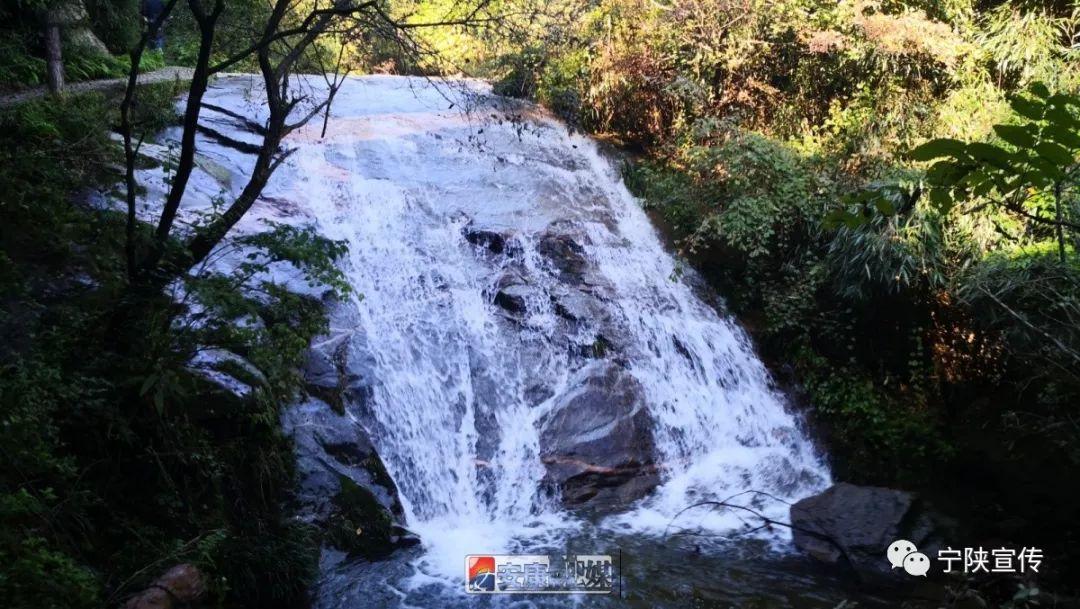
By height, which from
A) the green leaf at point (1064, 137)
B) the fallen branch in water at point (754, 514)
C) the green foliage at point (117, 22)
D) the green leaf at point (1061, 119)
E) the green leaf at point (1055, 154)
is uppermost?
the green foliage at point (117, 22)

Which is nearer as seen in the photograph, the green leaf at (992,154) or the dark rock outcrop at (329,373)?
the green leaf at (992,154)

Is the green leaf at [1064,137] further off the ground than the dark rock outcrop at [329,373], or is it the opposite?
the dark rock outcrop at [329,373]

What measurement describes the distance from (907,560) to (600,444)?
9.00 ft

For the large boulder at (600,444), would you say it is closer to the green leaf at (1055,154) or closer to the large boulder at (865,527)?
the large boulder at (865,527)

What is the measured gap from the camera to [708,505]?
658 cm

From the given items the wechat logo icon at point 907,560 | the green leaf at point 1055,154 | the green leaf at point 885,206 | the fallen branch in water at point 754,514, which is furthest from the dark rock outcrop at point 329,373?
the green leaf at point 1055,154

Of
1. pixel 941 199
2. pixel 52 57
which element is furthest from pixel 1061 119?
pixel 52 57

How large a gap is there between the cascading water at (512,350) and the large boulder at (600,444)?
0.14ft

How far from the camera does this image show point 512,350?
746 centimetres

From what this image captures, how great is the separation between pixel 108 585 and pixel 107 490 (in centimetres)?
75

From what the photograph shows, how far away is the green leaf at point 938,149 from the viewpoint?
1.39 m

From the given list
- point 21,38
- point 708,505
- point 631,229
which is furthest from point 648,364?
point 21,38

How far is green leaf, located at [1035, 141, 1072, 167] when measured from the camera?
1.48m

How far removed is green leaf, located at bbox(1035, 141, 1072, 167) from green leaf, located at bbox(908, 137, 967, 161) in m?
0.18
